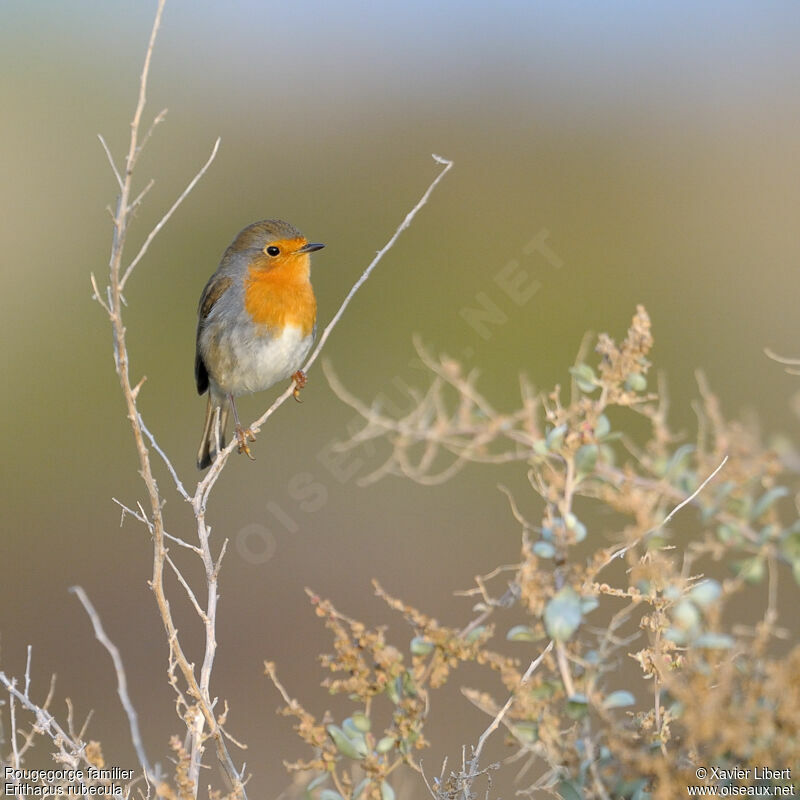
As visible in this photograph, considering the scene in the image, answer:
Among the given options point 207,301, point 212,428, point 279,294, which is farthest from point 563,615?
point 212,428

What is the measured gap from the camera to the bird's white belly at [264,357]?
5230 millimetres

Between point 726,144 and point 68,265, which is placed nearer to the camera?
point 68,265

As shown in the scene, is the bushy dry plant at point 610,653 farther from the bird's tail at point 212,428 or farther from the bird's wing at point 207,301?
the bird's tail at point 212,428

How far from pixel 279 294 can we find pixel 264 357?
0.30m

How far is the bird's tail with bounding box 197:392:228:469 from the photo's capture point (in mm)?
5895

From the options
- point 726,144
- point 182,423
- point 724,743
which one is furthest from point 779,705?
point 726,144

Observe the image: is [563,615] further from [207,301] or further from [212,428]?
[212,428]

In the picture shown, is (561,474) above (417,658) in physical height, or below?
above

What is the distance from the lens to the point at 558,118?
13.5 m

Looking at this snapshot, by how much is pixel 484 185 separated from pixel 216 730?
34.1 ft

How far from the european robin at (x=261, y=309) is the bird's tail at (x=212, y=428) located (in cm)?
45

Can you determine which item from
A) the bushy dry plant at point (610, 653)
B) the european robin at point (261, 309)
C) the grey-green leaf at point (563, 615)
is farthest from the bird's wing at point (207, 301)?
the grey-green leaf at point (563, 615)

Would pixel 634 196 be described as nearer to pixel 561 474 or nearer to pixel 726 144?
pixel 726 144

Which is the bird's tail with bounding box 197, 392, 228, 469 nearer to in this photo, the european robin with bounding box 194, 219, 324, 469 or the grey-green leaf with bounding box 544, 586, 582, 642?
the european robin with bounding box 194, 219, 324, 469
